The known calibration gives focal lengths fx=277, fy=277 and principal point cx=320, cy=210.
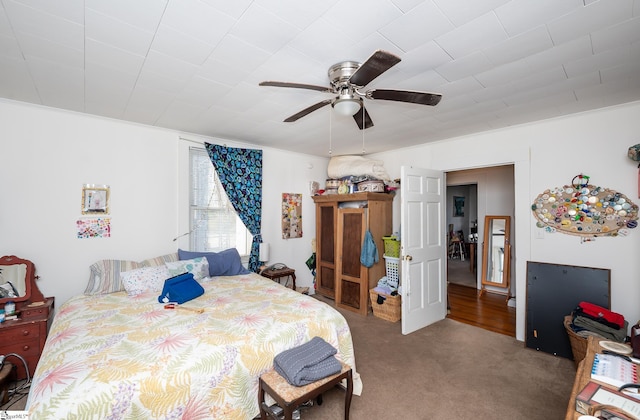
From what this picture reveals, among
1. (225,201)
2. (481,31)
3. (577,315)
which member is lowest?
(577,315)

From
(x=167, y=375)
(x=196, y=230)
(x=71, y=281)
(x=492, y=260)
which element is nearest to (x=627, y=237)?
(x=492, y=260)

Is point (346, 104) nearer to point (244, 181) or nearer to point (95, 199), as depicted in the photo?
point (244, 181)

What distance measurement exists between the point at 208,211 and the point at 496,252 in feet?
16.0

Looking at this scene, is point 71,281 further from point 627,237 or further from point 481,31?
point 627,237

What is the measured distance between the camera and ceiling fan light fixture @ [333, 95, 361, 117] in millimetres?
1890

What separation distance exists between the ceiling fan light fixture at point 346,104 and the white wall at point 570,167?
2377 mm

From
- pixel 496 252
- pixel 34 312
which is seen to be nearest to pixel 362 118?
pixel 34 312

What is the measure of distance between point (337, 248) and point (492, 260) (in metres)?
2.95

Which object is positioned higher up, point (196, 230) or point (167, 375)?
point (196, 230)

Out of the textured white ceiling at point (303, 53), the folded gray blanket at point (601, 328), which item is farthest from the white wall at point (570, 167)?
the folded gray blanket at point (601, 328)

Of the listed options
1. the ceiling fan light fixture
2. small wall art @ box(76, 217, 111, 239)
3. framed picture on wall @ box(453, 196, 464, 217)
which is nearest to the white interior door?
the ceiling fan light fixture

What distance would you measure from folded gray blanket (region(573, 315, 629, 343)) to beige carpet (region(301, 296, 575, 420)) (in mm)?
449

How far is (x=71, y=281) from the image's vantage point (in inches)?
111

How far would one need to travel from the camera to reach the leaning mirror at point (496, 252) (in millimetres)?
4816
